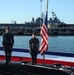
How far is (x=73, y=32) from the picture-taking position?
454 feet

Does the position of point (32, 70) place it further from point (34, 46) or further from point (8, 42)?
→ point (8, 42)

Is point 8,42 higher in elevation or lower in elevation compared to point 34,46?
higher

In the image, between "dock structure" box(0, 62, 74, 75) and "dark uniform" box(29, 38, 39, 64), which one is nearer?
"dock structure" box(0, 62, 74, 75)

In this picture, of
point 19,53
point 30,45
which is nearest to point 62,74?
point 30,45

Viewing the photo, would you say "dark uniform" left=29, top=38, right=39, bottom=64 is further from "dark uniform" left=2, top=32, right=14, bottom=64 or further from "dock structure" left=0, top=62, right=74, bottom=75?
"dock structure" left=0, top=62, right=74, bottom=75

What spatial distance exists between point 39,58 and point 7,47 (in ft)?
5.71

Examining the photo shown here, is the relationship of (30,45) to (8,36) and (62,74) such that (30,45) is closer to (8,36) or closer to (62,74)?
(8,36)

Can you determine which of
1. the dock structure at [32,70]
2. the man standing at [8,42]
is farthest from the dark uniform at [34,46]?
the dock structure at [32,70]

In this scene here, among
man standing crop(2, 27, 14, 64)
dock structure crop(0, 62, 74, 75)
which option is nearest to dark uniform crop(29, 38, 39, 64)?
man standing crop(2, 27, 14, 64)

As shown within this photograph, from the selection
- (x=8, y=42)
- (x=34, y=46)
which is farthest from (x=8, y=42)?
(x=34, y=46)

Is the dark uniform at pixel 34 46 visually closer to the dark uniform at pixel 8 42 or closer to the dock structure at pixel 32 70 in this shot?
the dark uniform at pixel 8 42

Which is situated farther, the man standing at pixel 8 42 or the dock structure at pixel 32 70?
the man standing at pixel 8 42

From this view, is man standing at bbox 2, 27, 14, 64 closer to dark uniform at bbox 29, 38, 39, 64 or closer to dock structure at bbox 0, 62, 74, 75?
dark uniform at bbox 29, 38, 39, 64

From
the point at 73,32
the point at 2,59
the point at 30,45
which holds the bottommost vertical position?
the point at 73,32
